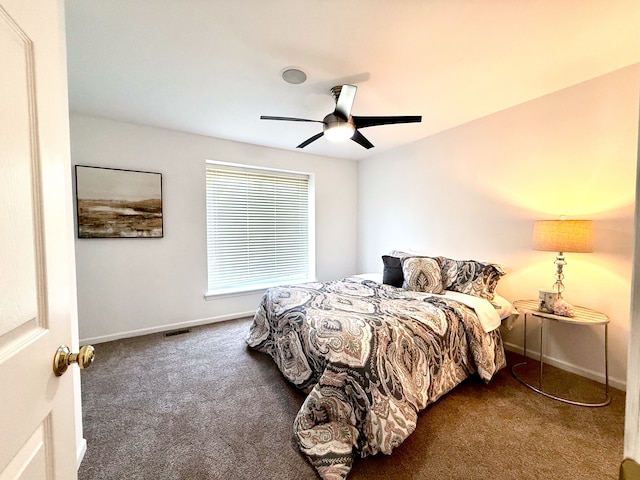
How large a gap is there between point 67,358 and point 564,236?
116 inches

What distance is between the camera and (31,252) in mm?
565

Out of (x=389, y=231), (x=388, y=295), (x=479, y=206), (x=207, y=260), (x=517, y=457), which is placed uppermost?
(x=479, y=206)

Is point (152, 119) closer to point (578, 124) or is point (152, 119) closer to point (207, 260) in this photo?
point (207, 260)

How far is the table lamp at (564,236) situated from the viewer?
1.99 m

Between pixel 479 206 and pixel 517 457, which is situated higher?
pixel 479 206

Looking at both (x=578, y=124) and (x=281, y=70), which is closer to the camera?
(x=281, y=70)

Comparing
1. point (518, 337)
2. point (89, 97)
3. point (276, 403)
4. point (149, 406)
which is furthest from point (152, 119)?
point (518, 337)

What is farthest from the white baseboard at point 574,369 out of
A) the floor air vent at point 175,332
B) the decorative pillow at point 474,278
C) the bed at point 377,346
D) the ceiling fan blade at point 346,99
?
the floor air vent at point 175,332

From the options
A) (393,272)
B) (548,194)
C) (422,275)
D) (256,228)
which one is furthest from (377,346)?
(256,228)

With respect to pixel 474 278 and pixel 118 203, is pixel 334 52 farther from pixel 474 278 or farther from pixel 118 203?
pixel 118 203

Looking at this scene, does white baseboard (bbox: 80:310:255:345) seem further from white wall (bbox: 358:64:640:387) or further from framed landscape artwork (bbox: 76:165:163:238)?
white wall (bbox: 358:64:640:387)

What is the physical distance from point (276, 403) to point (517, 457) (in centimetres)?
152

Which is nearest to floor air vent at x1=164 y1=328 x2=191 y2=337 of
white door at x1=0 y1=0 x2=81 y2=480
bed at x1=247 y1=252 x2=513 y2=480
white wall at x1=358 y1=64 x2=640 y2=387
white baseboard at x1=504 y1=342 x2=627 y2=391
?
bed at x1=247 y1=252 x2=513 y2=480

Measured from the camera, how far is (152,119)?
9.53 feet
